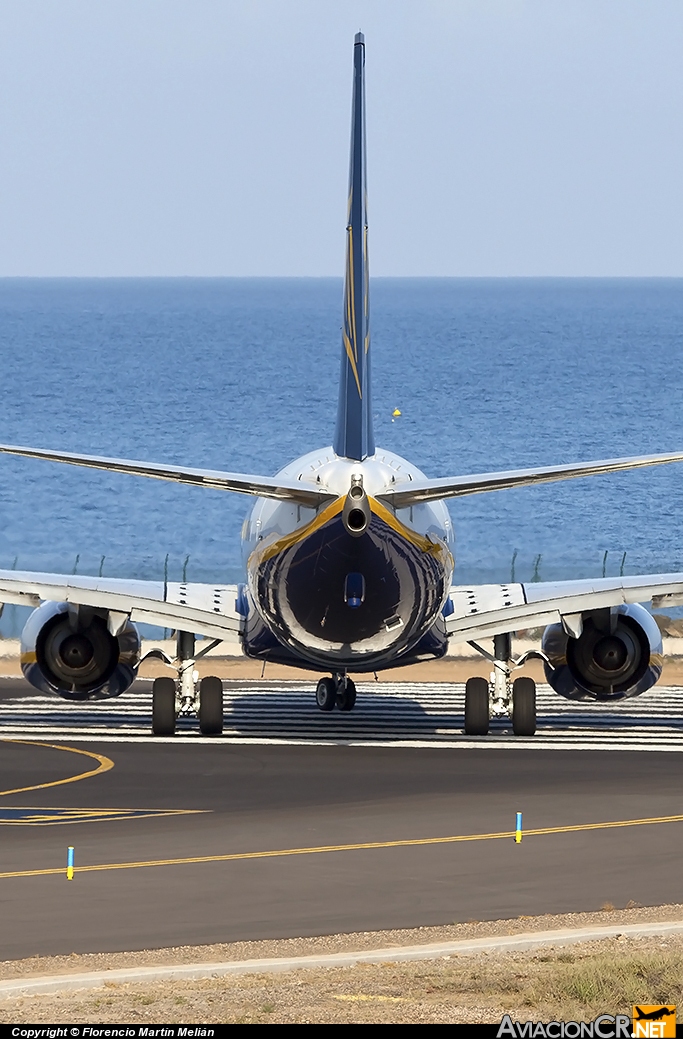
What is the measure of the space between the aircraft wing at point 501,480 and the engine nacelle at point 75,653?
1020cm

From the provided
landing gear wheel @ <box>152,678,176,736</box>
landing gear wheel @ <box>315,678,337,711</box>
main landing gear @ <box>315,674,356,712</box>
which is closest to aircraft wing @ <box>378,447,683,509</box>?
landing gear wheel @ <box>152,678,176,736</box>

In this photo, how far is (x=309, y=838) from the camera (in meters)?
31.5

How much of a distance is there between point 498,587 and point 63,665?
10.1 meters

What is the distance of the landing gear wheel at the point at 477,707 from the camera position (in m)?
43.0

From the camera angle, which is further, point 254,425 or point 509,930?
point 254,425

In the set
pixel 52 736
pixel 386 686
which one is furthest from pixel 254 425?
pixel 52 736

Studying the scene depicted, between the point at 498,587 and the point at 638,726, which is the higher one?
the point at 498,587

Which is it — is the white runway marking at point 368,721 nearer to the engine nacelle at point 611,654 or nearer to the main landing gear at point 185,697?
the main landing gear at point 185,697

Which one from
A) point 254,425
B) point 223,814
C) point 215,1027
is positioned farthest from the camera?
point 254,425

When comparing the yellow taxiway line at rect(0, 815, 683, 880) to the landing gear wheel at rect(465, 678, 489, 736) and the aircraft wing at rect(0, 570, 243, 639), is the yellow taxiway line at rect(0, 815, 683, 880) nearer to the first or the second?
the landing gear wheel at rect(465, 678, 489, 736)

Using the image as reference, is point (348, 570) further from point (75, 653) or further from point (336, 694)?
point (336, 694)

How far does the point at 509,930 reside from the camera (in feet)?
81.5

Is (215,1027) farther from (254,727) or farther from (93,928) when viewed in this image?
(254,727)

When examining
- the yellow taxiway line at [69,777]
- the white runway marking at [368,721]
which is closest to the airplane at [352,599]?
the white runway marking at [368,721]
